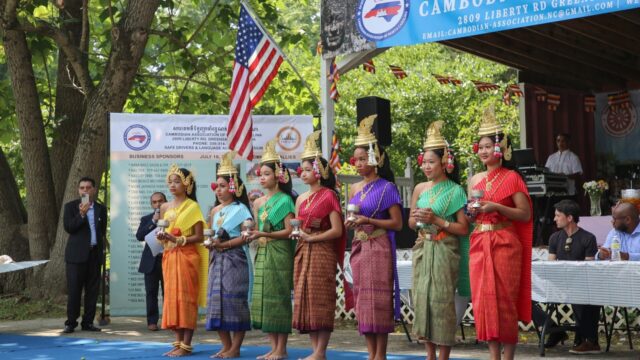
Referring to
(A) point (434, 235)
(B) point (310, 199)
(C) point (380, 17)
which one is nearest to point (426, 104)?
(C) point (380, 17)

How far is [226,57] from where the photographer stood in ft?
55.4

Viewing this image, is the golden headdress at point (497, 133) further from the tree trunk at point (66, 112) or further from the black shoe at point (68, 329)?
the tree trunk at point (66, 112)

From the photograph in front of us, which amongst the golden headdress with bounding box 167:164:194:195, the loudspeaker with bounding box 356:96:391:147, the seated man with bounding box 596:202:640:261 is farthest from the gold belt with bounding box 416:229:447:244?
the loudspeaker with bounding box 356:96:391:147

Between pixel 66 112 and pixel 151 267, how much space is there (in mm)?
4818

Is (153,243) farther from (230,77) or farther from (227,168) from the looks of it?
(230,77)

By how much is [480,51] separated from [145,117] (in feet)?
19.5

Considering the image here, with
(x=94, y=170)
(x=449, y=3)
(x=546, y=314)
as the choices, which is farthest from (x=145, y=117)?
(x=546, y=314)

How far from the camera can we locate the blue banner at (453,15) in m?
10.9

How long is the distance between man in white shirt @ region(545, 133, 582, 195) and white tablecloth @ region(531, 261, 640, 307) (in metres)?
7.63

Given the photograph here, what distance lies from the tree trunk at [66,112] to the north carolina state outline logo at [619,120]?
880 cm

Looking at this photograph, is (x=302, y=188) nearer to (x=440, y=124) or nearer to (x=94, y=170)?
(x=94, y=170)

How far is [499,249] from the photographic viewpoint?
22.5ft

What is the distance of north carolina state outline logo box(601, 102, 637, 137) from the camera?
1750 centimetres

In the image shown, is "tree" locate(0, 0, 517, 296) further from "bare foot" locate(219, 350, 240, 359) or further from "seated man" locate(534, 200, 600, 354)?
"seated man" locate(534, 200, 600, 354)
